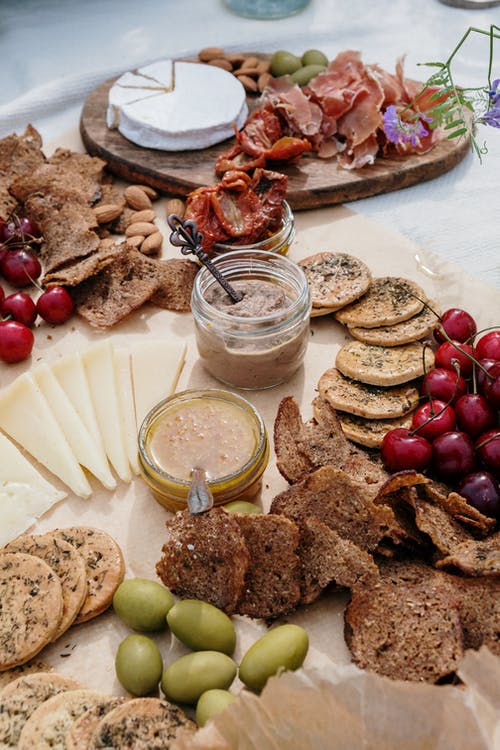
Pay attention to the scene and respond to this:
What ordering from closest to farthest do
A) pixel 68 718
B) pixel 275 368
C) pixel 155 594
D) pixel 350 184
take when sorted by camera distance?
pixel 68 718 < pixel 155 594 < pixel 275 368 < pixel 350 184

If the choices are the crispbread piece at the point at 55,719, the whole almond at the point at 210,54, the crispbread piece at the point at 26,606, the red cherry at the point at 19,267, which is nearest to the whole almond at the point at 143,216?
the red cherry at the point at 19,267

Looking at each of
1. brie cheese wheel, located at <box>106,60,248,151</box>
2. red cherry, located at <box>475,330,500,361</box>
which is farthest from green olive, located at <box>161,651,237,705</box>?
brie cheese wheel, located at <box>106,60,248,151</box>

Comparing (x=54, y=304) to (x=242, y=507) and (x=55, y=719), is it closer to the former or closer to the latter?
(x=242, y=507)

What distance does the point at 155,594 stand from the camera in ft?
6.04

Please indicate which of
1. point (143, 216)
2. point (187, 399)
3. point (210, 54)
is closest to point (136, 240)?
point (143, 216)

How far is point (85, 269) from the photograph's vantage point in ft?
9.20

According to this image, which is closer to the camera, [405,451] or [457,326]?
[405,451]

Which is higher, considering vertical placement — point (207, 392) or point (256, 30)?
point (256, 30)

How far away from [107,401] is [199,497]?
655 mm

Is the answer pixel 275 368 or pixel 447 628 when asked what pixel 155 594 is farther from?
pixel 275 368

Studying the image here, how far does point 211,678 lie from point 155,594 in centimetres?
26

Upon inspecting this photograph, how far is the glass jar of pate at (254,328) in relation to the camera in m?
2.43

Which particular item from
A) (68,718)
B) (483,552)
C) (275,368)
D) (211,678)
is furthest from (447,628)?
(275,368)

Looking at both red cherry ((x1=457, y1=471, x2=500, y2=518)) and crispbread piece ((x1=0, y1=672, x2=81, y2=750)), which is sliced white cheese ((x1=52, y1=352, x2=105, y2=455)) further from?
red cherry ((x1=457, y1=471, x2=500, y2=518))
